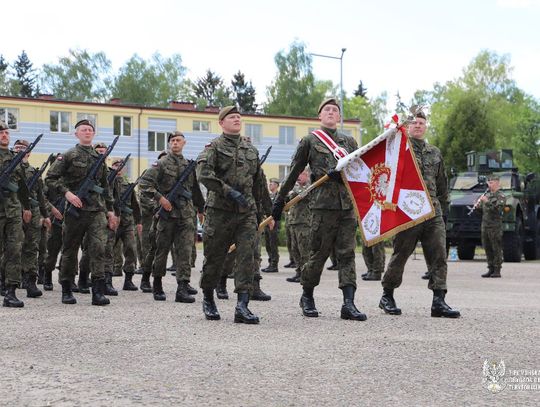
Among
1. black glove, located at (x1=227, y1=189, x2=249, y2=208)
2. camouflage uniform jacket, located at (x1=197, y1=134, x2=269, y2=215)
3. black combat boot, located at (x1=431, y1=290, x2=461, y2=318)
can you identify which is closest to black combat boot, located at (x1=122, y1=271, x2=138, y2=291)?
camouflage uniform jacket, located at (x1=197, y1=134, x2=269, y2=215)

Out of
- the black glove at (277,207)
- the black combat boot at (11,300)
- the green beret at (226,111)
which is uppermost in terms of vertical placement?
the green beret at (226,111)

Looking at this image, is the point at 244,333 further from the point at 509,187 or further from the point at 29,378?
the point at 509,187

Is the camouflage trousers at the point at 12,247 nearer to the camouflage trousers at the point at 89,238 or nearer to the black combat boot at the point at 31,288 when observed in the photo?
the camouflage trousers at the point at 89,238

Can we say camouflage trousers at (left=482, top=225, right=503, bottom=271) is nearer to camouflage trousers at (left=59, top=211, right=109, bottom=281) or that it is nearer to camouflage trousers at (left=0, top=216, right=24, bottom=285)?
camouflage trousers at (left=59, top=211, right=109, bottom=281)

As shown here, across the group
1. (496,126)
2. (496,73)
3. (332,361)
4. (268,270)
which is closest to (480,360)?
(332,361)

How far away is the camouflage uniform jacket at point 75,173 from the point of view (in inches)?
426

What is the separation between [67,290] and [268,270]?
9010 millimetres

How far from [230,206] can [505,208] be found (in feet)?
53.5

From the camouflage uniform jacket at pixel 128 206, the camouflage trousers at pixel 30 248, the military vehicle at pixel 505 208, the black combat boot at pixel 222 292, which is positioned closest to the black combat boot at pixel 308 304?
the black combat boot at pixel 222 292

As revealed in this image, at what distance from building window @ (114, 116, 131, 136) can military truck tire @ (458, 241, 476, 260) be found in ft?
123

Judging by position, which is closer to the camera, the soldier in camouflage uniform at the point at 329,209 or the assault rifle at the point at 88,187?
the soldier in camouflage uniform at the point at 329,209

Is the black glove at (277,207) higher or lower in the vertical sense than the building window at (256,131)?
lower

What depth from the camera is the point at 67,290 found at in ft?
36.5

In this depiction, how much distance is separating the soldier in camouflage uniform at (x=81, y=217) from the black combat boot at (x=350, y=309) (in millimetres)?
3006
